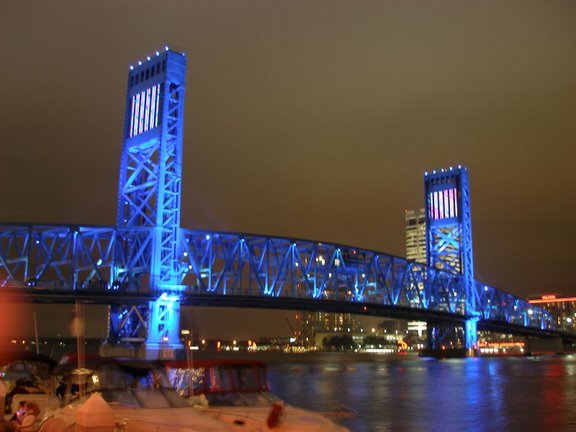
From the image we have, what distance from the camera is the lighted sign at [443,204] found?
15875 cm

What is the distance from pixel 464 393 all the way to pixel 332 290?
251 ft

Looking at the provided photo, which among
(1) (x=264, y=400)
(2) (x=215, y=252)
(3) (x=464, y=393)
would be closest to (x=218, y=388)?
(1) (x=264, y=400)

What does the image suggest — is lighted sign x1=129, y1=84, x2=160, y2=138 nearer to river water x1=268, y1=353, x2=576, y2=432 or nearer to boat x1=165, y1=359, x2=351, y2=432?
river water x1=268, y1=353, x2=576, y2=432

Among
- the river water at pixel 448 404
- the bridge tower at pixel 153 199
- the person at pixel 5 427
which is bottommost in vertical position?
the river water at pixel 448 404

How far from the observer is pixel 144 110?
95938 mm

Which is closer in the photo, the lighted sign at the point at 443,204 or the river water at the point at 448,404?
the river water at the point at 448,404

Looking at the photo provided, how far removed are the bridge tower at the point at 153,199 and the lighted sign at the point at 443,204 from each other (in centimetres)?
8127

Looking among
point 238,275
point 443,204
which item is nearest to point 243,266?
point 238,275

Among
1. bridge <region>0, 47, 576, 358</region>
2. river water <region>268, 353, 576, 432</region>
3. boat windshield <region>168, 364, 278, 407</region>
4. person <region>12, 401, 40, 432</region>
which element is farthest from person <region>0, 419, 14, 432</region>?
bridge <region>0, 47, 576, 358</region>

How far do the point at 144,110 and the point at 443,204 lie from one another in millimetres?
85219

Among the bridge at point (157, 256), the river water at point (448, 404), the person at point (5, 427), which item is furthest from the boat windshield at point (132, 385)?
the bridge at point (157, 256)

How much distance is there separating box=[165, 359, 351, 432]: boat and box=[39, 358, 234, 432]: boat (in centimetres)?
90

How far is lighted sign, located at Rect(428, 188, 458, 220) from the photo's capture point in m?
159

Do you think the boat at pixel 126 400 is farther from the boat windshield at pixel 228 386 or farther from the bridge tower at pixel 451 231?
the bridge tower at pixel 451 231
